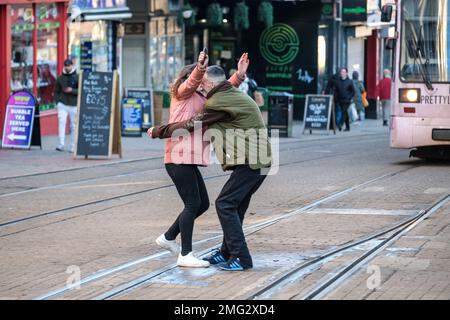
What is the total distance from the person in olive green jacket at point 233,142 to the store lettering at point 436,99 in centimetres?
1007

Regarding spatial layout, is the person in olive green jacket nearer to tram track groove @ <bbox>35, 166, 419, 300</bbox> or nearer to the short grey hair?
the short grey hair

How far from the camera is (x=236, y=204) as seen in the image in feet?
31.3

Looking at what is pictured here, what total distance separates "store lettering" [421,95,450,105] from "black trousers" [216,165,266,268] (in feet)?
33.2

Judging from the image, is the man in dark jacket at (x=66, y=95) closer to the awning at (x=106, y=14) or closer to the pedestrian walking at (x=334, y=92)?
the awning at (x=106, y=14)

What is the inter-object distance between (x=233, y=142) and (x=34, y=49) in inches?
706

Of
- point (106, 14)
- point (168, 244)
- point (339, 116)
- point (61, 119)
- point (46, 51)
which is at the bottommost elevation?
point (168, 244)

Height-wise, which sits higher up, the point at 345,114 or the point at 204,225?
the point at 345,114

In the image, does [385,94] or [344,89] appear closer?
[344,89]

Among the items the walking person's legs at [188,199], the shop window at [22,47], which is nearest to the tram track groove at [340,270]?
the walking person's legs at [188,199]

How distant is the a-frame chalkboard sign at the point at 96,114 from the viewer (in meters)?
20.4

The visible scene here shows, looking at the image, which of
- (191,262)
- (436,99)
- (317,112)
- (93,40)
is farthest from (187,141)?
(93,40)

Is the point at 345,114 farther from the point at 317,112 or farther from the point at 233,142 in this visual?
the point at 233,142
